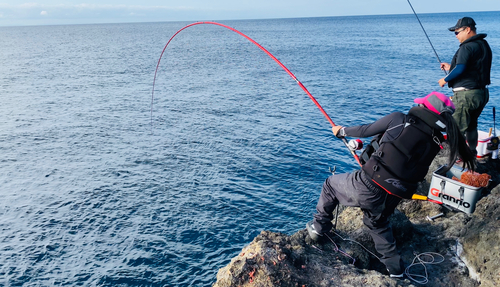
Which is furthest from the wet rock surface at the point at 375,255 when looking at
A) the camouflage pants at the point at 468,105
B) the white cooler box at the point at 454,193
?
the camouflage pants at the point at 468,105

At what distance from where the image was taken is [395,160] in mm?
4566

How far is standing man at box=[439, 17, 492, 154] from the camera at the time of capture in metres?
6.99

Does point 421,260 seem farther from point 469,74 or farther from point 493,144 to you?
point 493,144

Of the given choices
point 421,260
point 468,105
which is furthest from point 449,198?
point 468,105

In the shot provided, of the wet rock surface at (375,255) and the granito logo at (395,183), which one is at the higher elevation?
the granito logo at (395,183)

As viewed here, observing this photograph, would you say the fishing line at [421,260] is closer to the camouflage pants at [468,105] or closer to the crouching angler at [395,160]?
the crouching angler at [395,160]

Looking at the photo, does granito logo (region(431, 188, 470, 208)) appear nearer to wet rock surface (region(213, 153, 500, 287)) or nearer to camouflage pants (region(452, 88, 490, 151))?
wet rock surface (region(213, 153, 500, 287))

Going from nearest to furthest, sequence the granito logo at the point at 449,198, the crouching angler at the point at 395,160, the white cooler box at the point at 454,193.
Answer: the crouching angler at the point at 395,160, the white cooler box at the point at 454,193, the granito logo at the point at 449,198

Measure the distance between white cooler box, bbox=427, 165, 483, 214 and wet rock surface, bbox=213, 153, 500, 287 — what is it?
0.13 metres

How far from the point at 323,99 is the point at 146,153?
13.7 metres

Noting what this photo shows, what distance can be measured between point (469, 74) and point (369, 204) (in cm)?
424

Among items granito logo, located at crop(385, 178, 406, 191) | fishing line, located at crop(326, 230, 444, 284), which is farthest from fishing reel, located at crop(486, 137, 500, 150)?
granito logo, located at crop(385, 178, 406, 191)

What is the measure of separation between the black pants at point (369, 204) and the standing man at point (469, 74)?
12.1 ft

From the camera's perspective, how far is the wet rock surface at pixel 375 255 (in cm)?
453
